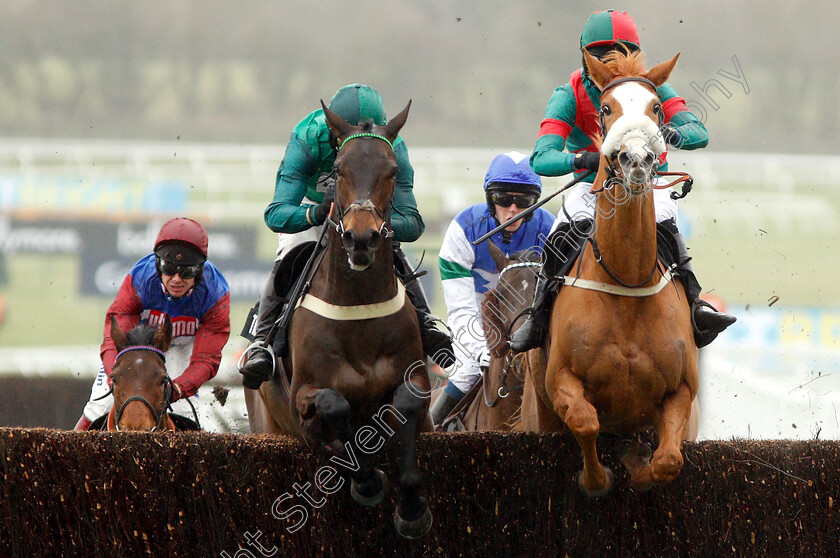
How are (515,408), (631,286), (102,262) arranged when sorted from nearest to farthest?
(631,286)
(515,408)
(102,262)

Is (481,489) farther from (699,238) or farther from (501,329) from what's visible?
(699,238)

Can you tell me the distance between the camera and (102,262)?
36.3ft

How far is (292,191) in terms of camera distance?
4797 millimetres

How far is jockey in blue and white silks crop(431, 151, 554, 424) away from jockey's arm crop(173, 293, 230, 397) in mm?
1250

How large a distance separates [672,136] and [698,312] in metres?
0.74

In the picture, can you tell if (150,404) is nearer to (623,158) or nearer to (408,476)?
(408,476)

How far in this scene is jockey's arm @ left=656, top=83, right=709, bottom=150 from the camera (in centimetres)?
461

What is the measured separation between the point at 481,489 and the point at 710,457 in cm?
94

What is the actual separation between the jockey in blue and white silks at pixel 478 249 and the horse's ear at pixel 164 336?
1.52 m

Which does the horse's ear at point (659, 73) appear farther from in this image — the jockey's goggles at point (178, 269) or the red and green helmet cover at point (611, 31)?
the jockey's goggles at point (178, 269)

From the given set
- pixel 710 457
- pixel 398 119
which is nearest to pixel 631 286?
pixel 710 457

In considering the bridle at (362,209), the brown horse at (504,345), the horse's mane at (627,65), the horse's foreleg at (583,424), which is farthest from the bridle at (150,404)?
the horse's mane at (627,65)

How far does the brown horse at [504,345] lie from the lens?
5734 millimetres

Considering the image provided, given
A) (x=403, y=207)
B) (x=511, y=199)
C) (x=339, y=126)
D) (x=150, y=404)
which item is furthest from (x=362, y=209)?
(x=511, y=199)
